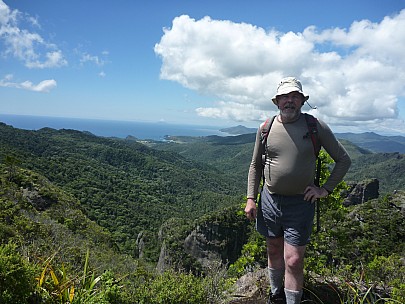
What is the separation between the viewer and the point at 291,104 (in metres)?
2.92

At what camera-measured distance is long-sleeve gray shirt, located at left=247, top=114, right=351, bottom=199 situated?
283cm

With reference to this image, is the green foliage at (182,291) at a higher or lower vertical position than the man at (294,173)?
lower

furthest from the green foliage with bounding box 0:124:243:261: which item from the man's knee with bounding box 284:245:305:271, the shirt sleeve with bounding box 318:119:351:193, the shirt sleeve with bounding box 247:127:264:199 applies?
the shirt sleeve with bounding box 318:119:351:193

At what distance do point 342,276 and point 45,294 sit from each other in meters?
3.66

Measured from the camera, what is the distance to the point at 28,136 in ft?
441

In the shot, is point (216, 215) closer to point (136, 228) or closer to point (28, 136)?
point (136, 228)

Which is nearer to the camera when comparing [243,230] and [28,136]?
[243,230]

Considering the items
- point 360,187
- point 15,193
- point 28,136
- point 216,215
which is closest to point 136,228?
point 216,215

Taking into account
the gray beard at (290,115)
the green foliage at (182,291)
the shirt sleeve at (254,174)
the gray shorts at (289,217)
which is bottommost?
the green foliage at (182,291)

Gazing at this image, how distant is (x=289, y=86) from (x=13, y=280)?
296 centimetres

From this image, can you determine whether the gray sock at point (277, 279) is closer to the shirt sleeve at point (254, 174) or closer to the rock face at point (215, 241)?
the shirt sleeve at point (254, 174)

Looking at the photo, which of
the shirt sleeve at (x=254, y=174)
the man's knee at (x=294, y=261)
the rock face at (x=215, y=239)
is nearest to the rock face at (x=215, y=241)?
the rock face at (x=215, y=239)

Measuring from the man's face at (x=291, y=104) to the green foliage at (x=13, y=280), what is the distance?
2.71 m

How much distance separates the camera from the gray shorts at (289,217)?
291 cm
